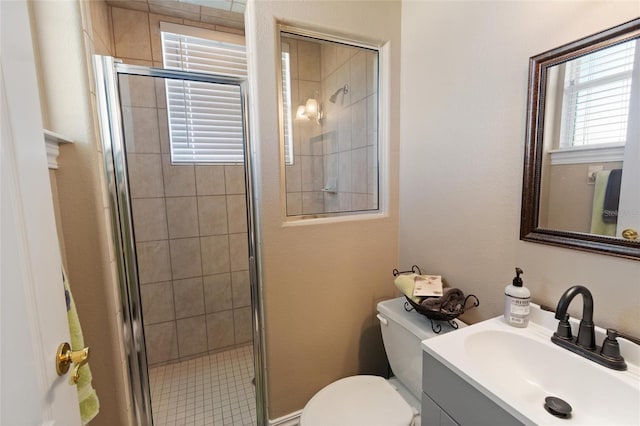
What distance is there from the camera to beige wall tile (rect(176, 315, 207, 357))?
6.99 ft

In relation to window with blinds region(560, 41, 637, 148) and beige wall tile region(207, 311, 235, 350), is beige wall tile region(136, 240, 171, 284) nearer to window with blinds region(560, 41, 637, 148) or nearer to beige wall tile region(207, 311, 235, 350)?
beige wall tile region(207, 311, 235, 350)

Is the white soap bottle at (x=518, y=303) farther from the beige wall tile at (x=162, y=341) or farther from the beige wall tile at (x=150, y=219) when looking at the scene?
the beige wall tile at (x=162, y=341)

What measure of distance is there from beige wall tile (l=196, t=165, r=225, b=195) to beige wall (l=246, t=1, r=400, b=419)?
0.85m

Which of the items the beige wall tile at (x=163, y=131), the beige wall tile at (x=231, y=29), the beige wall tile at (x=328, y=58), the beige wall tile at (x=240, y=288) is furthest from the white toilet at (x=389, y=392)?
the beige wall tile at (x=231, y=29)

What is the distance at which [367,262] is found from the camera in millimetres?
1623

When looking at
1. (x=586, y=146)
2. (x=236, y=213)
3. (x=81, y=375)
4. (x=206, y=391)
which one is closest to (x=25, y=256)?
(x=81, y=375)

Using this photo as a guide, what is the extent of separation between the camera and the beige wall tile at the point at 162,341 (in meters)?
1.98

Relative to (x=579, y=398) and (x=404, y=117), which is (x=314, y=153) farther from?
(x=579, y=398)

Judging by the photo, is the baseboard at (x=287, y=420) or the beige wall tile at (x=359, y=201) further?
the beige wall tile at (x=359, y=201)

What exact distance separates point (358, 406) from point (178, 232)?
1.58 metres

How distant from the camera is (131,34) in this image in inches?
70.8

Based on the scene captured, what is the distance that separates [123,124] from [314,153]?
997 mm

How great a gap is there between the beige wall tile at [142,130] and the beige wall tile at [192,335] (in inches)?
48.9

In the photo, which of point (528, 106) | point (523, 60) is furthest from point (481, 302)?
point (523, 60)
